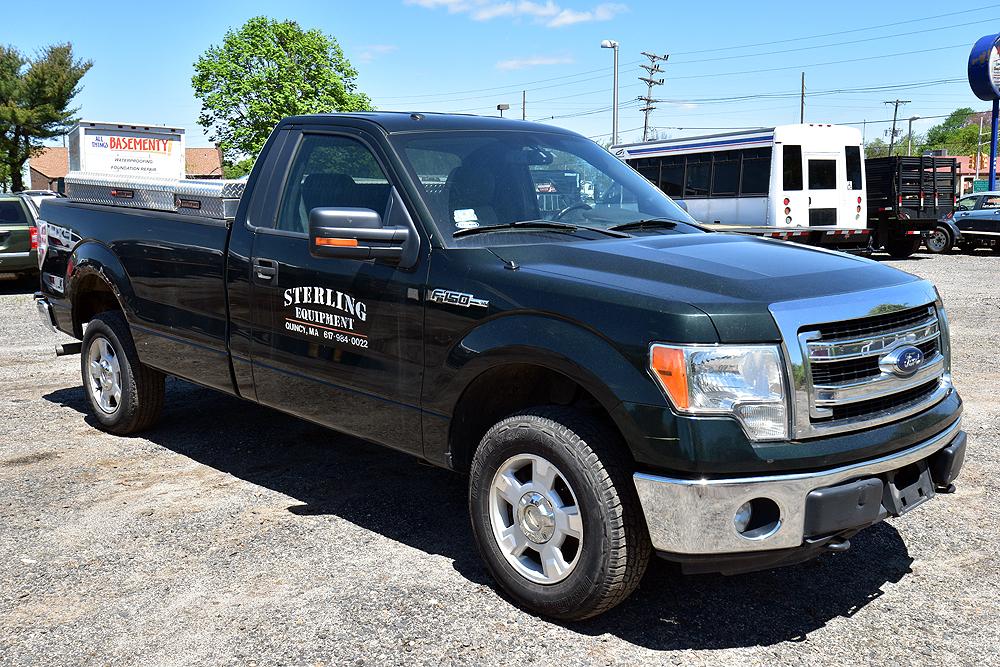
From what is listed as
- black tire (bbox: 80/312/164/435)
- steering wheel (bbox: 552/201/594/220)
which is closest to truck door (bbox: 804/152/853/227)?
black tire (bbox: 80/312/164/435)

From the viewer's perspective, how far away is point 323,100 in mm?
57156

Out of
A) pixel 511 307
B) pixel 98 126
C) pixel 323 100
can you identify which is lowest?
pixel 511 307

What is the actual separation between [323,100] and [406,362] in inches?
2202

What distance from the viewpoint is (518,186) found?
4422 millimetres

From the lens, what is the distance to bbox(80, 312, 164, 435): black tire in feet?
19.9

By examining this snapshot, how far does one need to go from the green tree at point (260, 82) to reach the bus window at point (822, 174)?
37.1 metres

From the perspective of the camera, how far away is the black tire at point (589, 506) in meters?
3.32

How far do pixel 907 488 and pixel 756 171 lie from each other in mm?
18367

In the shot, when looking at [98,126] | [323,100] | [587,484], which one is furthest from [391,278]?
[323,100]

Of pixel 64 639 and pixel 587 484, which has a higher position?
pixel 587 484

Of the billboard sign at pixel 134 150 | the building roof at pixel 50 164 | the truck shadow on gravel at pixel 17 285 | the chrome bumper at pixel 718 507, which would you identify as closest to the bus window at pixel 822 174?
the billboard sign at pixel 134 150

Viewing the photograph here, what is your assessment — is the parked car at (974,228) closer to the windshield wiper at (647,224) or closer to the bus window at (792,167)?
the bus window at (792,167)

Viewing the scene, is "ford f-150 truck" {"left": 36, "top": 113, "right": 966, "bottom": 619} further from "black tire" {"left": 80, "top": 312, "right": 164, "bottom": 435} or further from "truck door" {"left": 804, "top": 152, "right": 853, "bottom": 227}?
"truck door" {"left": 804, "top": 152, "right": 853, "bottom": 227}

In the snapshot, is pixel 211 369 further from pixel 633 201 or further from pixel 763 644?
pixel 763 644
